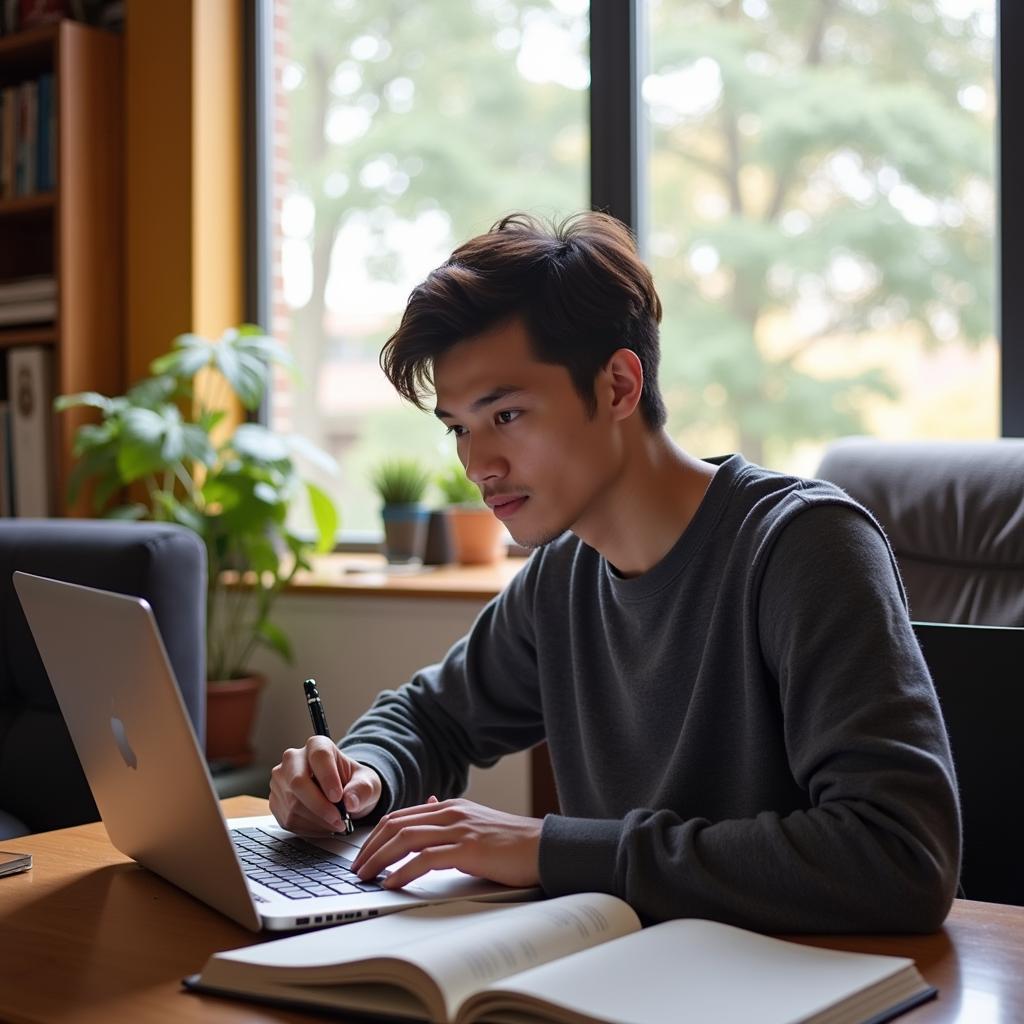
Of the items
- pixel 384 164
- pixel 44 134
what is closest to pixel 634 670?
pixel 384 164

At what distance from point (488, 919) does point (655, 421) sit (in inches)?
25.0

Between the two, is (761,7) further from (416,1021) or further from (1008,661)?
(416,1021)

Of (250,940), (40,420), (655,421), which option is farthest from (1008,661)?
(40,420)

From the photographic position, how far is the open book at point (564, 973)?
730mm

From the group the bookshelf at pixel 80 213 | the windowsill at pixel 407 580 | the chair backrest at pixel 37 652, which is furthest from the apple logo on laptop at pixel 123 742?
the bookshelf at pixel 80 213

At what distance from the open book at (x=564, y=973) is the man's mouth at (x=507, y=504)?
1.52ft

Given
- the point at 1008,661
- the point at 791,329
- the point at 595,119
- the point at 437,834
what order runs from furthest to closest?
the point at 791,329
the point at 595,119
the point at 1008,661
the point at 437,834

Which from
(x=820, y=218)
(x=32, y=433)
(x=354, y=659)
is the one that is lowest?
(x=354, y=659)

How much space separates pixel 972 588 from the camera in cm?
172

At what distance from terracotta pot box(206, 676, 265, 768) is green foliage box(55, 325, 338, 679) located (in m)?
0.07

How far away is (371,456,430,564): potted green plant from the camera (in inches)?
116

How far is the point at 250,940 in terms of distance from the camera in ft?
3.05

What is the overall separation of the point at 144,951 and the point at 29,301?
2693 mm

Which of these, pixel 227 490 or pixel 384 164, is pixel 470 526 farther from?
pixel 384 164
